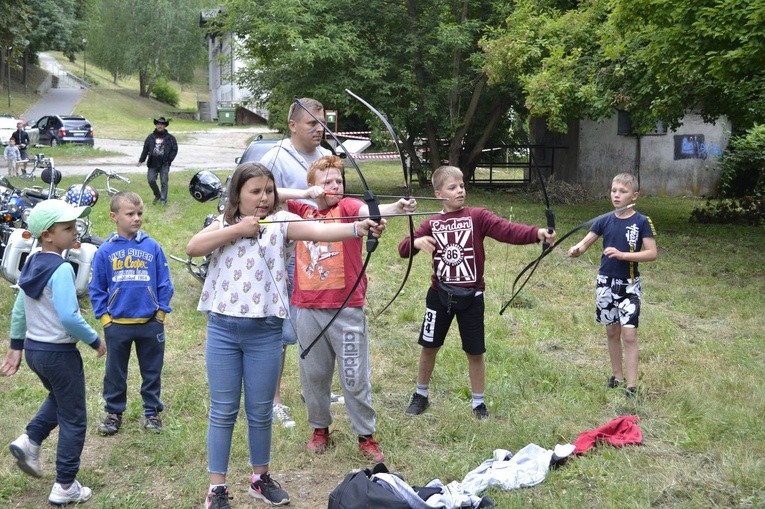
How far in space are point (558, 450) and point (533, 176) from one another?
1754cm

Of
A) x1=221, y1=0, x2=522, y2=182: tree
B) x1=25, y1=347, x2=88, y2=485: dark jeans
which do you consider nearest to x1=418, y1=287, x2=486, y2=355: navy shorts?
x1=25, y1=347, x2=88, y2=485: dark jeans

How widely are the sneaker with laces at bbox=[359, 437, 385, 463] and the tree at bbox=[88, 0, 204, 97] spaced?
62788 mm

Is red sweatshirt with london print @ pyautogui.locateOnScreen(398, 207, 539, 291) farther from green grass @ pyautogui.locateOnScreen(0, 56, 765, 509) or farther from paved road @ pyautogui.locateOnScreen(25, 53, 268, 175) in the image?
paved road @ pyautogui.locateOnScreen(25, 53, 268, 175)

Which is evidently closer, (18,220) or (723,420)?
(723,420)

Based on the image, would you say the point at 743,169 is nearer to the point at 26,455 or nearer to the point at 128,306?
the point at 128,306

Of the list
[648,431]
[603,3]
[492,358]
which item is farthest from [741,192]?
[648,431]

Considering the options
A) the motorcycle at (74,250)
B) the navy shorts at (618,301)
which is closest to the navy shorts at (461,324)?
the navy shorts at (618,301)

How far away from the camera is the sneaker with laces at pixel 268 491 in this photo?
4367 millimetres

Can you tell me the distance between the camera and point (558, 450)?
15.6 ft

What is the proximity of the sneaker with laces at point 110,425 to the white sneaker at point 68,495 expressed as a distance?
3.11ft

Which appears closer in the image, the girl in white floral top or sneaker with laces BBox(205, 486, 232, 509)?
the girl in white floral top

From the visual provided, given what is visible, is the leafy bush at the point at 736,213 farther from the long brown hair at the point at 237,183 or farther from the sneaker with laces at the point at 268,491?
the long brown hair at the point at 237,183

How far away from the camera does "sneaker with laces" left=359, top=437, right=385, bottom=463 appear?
16.1ft

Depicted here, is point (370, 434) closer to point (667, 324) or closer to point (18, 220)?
point (667, 324)
